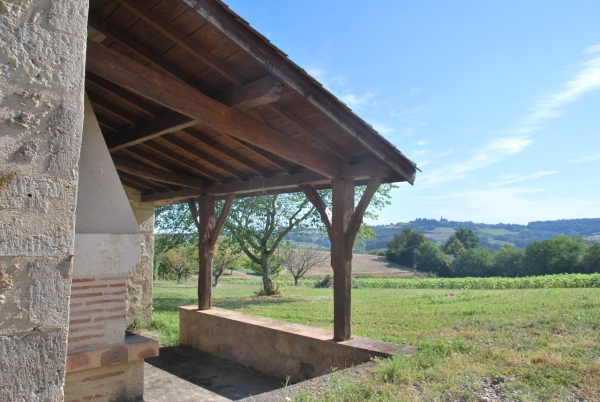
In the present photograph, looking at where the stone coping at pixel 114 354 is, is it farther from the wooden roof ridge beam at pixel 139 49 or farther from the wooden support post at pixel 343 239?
the wooden roof ridge beam at pixel 139 49

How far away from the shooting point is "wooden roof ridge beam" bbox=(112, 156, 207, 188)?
6840 mm

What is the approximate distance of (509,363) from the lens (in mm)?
4395

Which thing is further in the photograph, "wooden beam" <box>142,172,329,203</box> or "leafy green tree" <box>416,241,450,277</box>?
"leafy green tree" <box>416,241,450,277</box>

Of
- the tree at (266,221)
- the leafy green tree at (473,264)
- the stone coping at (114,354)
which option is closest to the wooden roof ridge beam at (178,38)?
the stone coping at (114,354)

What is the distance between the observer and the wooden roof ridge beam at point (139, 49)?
12.1 feet

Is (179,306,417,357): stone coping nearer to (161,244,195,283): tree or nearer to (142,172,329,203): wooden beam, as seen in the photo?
(142,172,329,203): wooden beam

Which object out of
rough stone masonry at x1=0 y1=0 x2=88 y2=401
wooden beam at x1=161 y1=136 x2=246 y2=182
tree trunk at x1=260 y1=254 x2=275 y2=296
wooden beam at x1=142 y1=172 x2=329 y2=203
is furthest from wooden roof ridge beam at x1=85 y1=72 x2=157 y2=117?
tree trunk at x1=260 y1=254 x2=275 y2=296

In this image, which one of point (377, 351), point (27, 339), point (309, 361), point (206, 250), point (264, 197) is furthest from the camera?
point (264, 197)

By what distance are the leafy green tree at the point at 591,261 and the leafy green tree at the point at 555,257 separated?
0.40 meters

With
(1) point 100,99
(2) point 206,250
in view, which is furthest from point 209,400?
(1) point 100,99

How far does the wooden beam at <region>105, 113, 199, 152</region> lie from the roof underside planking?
1cm

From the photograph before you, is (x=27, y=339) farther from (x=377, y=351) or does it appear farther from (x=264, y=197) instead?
(x=264, y=197)

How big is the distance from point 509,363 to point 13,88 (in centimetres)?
475

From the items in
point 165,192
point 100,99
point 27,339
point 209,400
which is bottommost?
point 209,400
